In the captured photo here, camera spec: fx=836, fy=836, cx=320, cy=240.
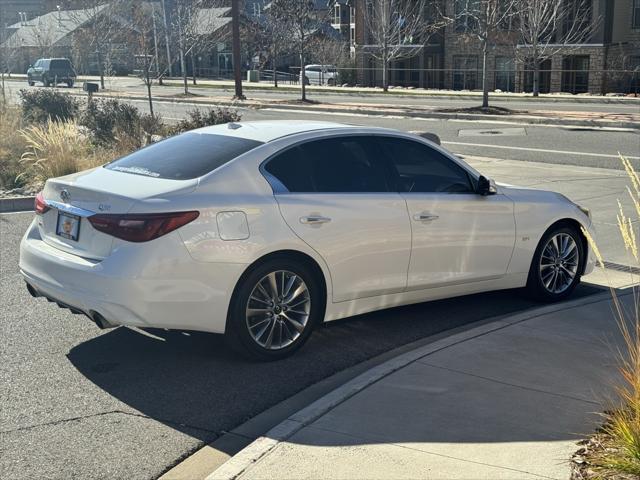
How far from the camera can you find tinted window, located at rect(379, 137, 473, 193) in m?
6.45

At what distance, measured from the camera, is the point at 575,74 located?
157 feet

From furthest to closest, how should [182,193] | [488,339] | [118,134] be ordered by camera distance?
[118,134] → [488,339] → [182,193]

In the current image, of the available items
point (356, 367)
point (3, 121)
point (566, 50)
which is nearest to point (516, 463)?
point (356, 367)

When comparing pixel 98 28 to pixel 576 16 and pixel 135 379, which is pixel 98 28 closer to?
pixel 576 16

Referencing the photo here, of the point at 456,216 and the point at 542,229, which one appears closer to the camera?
the point at 456,216

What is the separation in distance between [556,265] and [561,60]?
144 feet

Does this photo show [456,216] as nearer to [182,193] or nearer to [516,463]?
[182,193]

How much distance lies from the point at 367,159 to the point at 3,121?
501 inches

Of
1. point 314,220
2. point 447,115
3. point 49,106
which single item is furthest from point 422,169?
point 447,115

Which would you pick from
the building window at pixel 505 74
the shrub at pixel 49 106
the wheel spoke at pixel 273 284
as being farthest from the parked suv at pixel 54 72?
the wheel spoke at pixel 273 284

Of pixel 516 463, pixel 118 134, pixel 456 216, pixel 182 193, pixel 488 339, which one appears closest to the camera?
pixel 516 463

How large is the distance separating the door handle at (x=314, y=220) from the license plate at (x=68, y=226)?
1515 millimetres

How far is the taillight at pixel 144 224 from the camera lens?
5262mm

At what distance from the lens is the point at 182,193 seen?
545 centimetres
